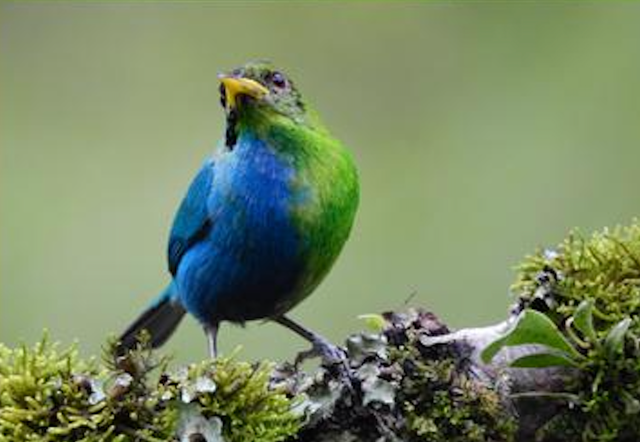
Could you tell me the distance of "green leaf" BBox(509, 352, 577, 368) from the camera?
9.36 ft

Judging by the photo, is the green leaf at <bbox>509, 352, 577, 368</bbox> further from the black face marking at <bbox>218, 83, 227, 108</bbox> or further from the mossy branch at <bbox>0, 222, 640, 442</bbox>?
the black face marking at <bbox>218, 83, 227, 108</bbox>

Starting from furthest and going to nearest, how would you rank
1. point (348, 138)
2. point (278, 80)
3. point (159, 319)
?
1. point (348, 138)
2. point (159, 319)
3. point (278, 80)

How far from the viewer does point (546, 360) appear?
2.86m

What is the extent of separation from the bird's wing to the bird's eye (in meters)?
0.34

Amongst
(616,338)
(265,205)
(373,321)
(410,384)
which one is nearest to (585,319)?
(616,338)

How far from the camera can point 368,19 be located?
24.8 ft

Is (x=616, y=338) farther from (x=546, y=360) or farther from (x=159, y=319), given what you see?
(x=159, y=319)

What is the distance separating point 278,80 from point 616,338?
194 centimetres

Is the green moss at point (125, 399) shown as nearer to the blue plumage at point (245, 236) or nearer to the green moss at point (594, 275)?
the green moss at point (594, 275)

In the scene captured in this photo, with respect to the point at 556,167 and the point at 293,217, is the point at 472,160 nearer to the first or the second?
the point at 556,167

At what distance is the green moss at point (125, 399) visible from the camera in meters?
2.66

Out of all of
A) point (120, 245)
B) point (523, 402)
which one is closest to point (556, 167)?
point (120, 245)

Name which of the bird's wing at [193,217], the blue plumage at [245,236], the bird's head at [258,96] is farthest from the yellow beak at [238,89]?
the bird's wing at [193,217]

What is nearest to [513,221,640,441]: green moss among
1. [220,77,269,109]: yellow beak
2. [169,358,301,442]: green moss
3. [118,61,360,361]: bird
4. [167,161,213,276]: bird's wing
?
[169,358,301,442]: green moss
